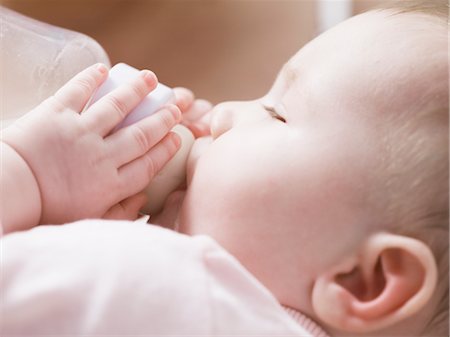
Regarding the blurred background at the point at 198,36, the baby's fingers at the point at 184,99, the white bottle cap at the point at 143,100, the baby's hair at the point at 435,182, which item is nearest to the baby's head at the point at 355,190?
the baby's hair at the point at 435,182

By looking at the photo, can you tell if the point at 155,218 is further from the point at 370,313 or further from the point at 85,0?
the point at 85,0

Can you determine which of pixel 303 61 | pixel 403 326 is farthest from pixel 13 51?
pixel 403 326

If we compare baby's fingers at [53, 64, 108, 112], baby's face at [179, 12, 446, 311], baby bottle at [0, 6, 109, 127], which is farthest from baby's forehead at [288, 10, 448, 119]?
baby bottle at [0, 6, 109, 127]

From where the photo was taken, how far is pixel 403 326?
0.70 metres

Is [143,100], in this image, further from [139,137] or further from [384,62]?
[384,62]

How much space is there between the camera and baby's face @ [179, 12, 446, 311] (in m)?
0.68

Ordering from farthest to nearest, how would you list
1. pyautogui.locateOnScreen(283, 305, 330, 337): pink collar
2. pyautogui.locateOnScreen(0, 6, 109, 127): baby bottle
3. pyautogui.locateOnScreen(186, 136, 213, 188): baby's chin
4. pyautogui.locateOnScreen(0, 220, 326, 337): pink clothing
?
pyautogui.locateOnScreen(0, 6, 109, 127): baby bottle, pyautogui.locateOnScreen(186, 136, 213, 188): baby's chin, pyautogui.locateOnScreen(283, 305, 330, 337): pink collar, pyautogui.locateOnScreen(0, 220, 326, 337): pink clothing

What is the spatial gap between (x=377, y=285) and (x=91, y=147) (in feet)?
1.18

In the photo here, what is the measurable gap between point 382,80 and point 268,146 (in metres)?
0.15

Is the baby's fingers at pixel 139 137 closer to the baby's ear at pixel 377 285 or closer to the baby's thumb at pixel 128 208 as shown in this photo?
the baby's thumb at pixel 128 208

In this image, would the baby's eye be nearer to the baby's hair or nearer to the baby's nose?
the baby's nose

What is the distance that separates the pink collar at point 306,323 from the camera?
2.36 feet

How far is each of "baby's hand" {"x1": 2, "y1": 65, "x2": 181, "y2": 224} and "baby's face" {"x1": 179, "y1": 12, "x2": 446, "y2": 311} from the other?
7 centimetres

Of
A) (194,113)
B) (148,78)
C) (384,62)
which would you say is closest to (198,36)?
(194,113)
